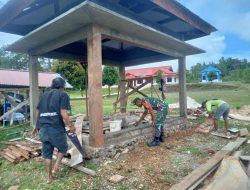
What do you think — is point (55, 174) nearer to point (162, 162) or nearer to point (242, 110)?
point (162, 162)

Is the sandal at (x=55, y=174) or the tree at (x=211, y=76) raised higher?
the tree at (x=211, y=76)

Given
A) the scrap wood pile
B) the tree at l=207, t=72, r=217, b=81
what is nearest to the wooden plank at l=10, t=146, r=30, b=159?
the scrap wood pile

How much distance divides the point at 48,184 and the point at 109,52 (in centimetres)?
761

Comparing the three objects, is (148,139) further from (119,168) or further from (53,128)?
(53,128)

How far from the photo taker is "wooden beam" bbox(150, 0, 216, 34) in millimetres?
6188

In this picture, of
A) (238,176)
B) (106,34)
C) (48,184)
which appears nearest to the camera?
(238,176)

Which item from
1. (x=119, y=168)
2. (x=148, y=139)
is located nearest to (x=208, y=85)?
(x=148, y=139)

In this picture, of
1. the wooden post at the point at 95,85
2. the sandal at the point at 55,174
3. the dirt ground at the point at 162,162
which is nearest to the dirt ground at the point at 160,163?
the dirt ground at the point at 162,162

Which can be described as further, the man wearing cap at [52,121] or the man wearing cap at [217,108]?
the man wearing cap at [217,108]

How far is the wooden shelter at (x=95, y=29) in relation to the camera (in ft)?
17.6

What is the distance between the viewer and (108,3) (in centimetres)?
578

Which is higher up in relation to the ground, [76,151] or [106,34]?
[106,34]

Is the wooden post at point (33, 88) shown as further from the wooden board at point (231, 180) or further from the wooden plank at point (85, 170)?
the wooden board at point (231, 180)

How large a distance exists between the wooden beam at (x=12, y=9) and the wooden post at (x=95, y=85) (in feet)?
5.19
